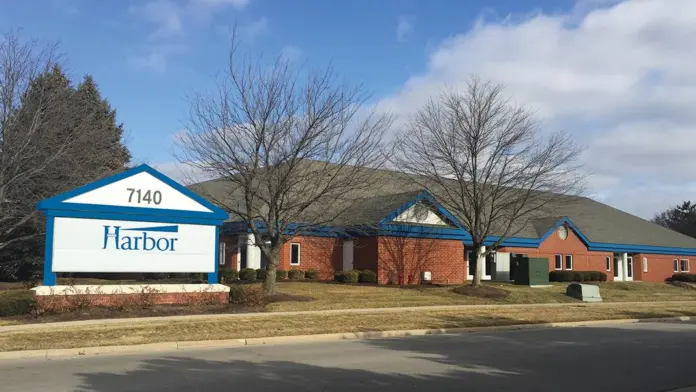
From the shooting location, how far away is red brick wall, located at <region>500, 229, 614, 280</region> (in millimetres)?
41219

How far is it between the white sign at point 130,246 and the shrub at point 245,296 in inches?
47.5

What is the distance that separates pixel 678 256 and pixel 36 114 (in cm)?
4589

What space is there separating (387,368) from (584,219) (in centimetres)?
4091

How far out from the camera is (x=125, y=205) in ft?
62.3

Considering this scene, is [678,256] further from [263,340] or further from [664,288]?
[263,340]

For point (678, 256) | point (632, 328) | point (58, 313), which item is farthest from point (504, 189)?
point (678, 256)

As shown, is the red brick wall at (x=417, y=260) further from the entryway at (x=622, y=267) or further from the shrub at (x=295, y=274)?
the entryway at (x=622, y=267)

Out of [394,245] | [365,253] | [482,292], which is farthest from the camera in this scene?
[365,253]

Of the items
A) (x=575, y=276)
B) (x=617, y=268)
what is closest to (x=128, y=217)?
(x=575, y=276)

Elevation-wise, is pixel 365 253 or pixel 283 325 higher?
pixel 365 253

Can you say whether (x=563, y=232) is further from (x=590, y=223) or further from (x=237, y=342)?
(x=237, y=342)

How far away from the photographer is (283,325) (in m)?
16.2

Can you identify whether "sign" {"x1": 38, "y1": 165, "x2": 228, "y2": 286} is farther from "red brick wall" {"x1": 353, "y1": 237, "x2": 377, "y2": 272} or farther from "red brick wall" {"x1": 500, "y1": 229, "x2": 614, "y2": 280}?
"red brick wall" {"x1": 500, "y1": 229, "x2": 614, "y2": 280}

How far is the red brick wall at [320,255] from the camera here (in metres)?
32.1
